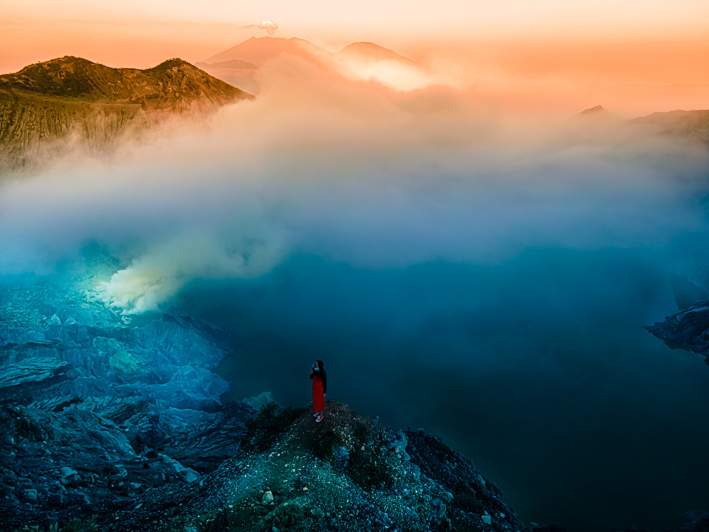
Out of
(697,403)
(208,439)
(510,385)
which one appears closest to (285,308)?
(510,385)

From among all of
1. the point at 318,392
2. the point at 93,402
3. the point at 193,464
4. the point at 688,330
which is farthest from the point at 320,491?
the point at 688,330

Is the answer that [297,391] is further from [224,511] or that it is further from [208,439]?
[224,511]

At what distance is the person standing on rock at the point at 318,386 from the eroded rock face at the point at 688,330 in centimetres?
16863

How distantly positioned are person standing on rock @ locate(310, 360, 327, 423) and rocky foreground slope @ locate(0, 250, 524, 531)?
1.05 metres

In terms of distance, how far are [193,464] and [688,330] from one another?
175272 mm

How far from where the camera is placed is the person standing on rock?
45.2 m

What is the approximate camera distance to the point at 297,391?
456 ft

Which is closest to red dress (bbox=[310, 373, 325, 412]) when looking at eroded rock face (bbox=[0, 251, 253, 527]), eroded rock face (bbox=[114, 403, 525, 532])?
eroded rock face (bbox=[114, 403, 525, 532])

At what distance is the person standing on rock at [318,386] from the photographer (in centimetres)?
4519

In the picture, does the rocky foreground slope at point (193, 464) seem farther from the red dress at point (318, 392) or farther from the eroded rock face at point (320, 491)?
the red dress at point (318, 392)

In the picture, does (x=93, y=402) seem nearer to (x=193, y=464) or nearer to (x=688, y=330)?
(x=193, y=464)

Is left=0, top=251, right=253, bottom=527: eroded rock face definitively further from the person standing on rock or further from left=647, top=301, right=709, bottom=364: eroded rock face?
left=647, top=301, right=709, bottom=364: eroded rock face

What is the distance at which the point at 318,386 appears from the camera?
151 feet

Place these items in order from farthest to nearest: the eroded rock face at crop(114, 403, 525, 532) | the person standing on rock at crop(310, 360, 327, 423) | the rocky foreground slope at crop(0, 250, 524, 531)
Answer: the person standing on rock at crop(310, 360, 327, 423) < the rocky foreground slope at crop(0, 250, 524, 531) < the eroded rock face at crop(114, 403, 525, 532)
